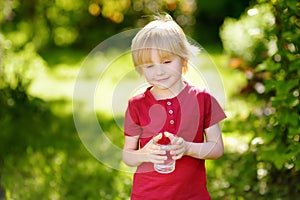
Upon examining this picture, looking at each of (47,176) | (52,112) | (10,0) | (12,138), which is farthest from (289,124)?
(52,112)

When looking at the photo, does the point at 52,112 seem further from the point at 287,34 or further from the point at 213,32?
the point at 213,32

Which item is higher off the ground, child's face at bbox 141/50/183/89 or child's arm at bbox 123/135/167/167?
child's face at bbox 141/50/183/89

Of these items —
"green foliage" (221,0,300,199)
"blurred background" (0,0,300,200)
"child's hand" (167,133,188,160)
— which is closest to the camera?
"child's hand" (167,133,188,160)

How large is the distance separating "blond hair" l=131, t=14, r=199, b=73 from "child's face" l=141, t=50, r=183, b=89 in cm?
2

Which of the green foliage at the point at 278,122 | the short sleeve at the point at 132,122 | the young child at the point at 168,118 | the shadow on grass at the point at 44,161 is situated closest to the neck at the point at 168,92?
the young child at the point at 168,118

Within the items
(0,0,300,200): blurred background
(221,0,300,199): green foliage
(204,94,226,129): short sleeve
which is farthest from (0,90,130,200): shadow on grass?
(204,94,226,129): short sleeve

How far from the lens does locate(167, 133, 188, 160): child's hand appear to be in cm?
267

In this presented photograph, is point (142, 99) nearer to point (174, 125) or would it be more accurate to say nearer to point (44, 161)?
point (174, 125)

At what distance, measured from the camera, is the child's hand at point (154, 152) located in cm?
268

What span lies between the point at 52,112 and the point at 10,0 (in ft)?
4.48

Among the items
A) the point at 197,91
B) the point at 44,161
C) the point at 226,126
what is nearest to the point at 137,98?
the point at 197,91

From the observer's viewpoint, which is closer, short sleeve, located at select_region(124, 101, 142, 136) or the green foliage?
short sleeve, located at select_region(124, 101, 142, 136)

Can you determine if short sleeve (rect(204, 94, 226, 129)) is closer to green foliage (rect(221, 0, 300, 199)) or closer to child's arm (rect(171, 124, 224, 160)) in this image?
child's arm (rect(171, 124, 224, 160))

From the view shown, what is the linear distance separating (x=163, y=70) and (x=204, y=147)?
0.36 m
